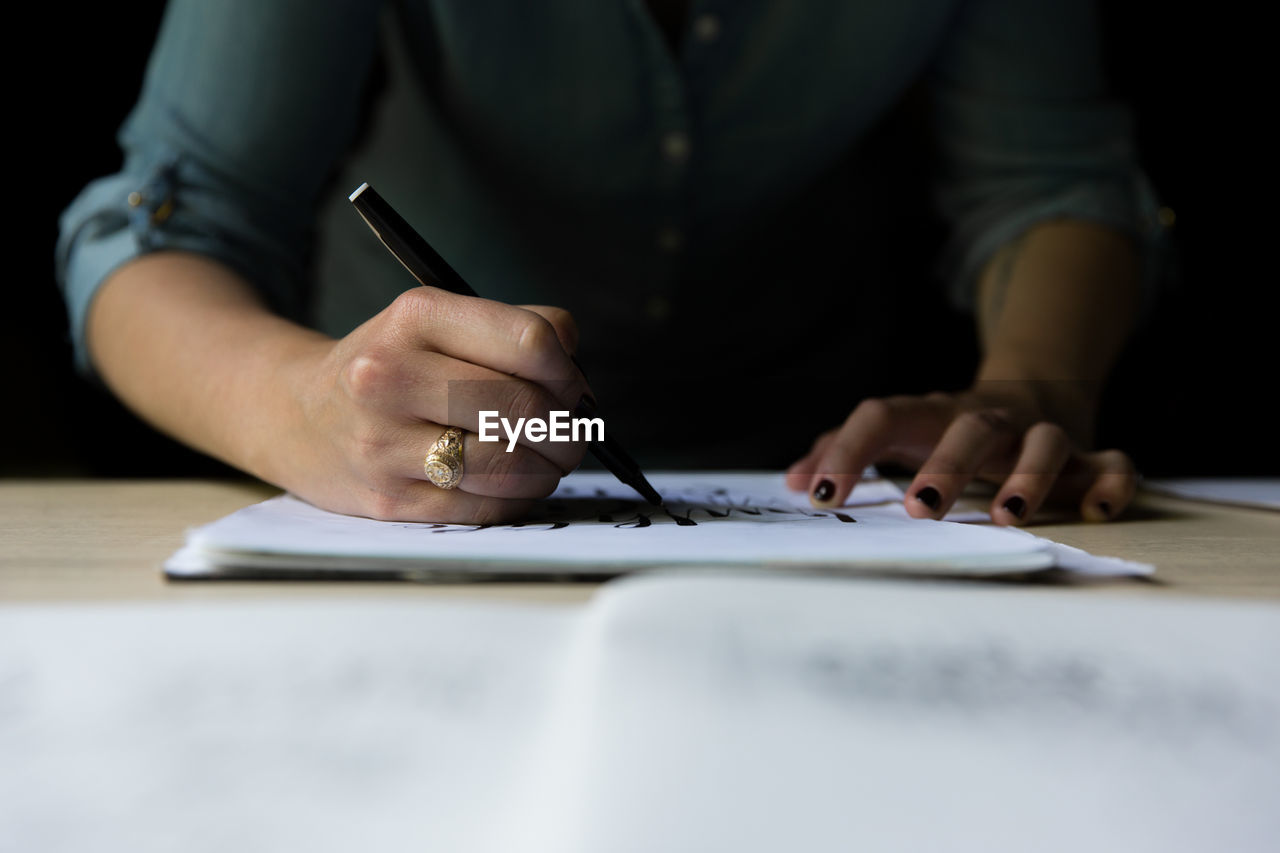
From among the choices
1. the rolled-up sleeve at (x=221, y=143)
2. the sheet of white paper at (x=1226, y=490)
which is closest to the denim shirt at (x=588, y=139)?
the rolled-up sleeve at (x=221, y=143)

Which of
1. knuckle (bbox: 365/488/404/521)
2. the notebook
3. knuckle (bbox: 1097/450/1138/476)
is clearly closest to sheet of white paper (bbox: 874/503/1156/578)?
the notebook

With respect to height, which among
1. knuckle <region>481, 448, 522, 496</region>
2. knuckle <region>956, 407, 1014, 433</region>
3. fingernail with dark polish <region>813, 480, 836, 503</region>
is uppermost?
knuckle <region>956, 407, 1014, 433</region>

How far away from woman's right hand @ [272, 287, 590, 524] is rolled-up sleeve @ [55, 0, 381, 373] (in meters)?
0.23

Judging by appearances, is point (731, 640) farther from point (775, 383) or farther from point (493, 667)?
point (775, 383)

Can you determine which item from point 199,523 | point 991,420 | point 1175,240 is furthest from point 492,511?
point 1175,240

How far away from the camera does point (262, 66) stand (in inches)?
20.6

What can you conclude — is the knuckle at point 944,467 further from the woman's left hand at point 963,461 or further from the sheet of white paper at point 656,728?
the sheet of white paper at point 656,728

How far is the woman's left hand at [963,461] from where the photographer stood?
37 centimetres

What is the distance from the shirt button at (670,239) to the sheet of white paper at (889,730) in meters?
0.57

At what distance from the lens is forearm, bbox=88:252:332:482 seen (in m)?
0.39

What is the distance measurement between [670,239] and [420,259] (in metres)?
0.42

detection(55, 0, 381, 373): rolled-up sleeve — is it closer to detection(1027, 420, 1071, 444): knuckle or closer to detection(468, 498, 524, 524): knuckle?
detection(468, 498, 524, 524): knuckle

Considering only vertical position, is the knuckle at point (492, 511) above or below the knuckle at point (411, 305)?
below

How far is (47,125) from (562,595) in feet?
2.97
